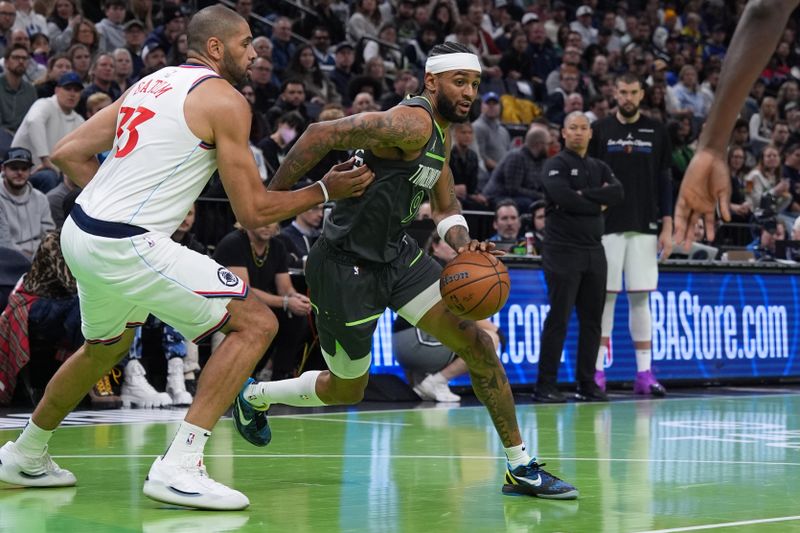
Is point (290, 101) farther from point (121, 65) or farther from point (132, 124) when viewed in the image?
point (132, 124)

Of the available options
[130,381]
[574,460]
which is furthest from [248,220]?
[130,381]

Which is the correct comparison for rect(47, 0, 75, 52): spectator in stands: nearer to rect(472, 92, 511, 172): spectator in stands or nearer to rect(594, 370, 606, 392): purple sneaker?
rect(472, 92, 511, 172): spectator in stands

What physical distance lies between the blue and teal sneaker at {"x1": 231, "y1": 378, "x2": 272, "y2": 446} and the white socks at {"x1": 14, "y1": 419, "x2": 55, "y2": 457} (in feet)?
3.74

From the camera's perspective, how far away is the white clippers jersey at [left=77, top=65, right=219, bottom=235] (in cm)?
555

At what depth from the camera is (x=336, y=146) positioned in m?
5.89

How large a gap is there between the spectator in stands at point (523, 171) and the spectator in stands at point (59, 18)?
527 centimetres

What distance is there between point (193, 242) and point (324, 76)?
5953 mm

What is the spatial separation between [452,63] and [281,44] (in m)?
11.0

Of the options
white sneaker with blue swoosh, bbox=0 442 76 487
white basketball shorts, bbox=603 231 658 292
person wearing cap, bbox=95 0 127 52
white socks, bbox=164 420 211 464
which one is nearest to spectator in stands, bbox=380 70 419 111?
person wearing cap, bbox=95 0 127 52

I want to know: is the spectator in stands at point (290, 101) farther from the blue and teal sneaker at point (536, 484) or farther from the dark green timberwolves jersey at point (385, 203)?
the blue and teal sneaker at point (536, 484)

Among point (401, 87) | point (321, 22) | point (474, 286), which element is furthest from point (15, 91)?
point (474, 286)

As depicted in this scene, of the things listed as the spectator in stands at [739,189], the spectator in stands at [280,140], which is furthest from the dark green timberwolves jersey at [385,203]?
the spectator in stands at [739,189]

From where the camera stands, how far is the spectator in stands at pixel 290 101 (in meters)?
14.1

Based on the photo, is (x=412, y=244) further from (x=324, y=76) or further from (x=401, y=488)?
(x=324, y=76)
